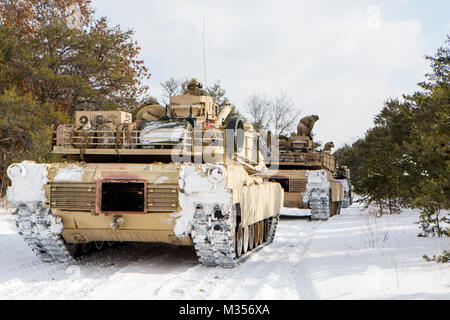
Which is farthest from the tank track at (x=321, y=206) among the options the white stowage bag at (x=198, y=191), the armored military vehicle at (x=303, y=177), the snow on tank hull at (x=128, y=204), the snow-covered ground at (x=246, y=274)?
the white stowage bag at (x=198, y=191)

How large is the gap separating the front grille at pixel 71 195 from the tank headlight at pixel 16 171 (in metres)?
0.46

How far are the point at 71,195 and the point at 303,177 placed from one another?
1283cm

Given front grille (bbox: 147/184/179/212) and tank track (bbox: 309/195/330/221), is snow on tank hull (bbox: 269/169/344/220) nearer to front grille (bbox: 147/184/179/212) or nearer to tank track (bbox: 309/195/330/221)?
tank track (bbox: 309/195/330/221)

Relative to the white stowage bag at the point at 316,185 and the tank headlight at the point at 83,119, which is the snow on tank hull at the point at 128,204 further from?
the white stowage bag at the point at 316,185

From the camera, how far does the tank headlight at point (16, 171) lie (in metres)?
8.05

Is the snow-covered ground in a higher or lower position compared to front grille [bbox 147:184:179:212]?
lower

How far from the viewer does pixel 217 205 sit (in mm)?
7742

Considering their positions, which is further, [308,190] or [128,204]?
[308,190]

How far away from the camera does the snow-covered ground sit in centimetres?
634

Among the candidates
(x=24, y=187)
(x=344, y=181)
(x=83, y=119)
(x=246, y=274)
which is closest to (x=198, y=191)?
(x=246, y=274)

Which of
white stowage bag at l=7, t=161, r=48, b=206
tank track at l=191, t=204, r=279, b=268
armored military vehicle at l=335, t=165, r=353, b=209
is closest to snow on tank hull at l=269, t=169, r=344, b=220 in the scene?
armored military vehicle at l=335, t=165, r=353, b=209

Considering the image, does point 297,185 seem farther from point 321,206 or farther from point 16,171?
point 16,171

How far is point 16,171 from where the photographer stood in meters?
8.06
